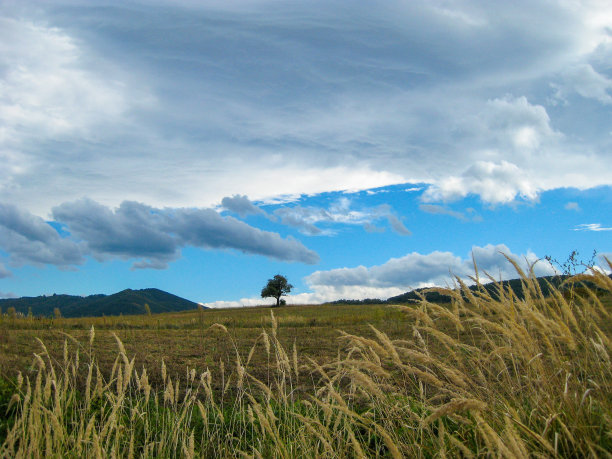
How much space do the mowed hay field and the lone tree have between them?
189ft

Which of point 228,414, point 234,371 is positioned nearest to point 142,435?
point 228,414

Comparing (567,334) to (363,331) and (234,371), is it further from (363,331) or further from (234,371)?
(363,331)

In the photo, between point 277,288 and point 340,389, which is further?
point 277,288

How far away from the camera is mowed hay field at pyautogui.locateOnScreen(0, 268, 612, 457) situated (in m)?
2.95

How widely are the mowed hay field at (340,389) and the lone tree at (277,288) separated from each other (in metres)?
57.5

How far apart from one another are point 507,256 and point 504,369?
91cm

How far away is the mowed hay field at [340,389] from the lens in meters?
2.95

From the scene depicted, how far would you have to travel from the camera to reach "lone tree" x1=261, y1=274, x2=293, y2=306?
71562mm

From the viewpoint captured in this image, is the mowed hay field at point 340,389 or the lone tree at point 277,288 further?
the lone tree at point 277,288

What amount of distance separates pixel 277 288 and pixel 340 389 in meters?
67.1

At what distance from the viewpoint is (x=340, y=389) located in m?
5.57

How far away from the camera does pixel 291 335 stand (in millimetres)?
11148

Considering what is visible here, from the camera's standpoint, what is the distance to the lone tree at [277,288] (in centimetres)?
7156

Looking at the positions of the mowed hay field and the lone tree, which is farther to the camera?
the lone tree
